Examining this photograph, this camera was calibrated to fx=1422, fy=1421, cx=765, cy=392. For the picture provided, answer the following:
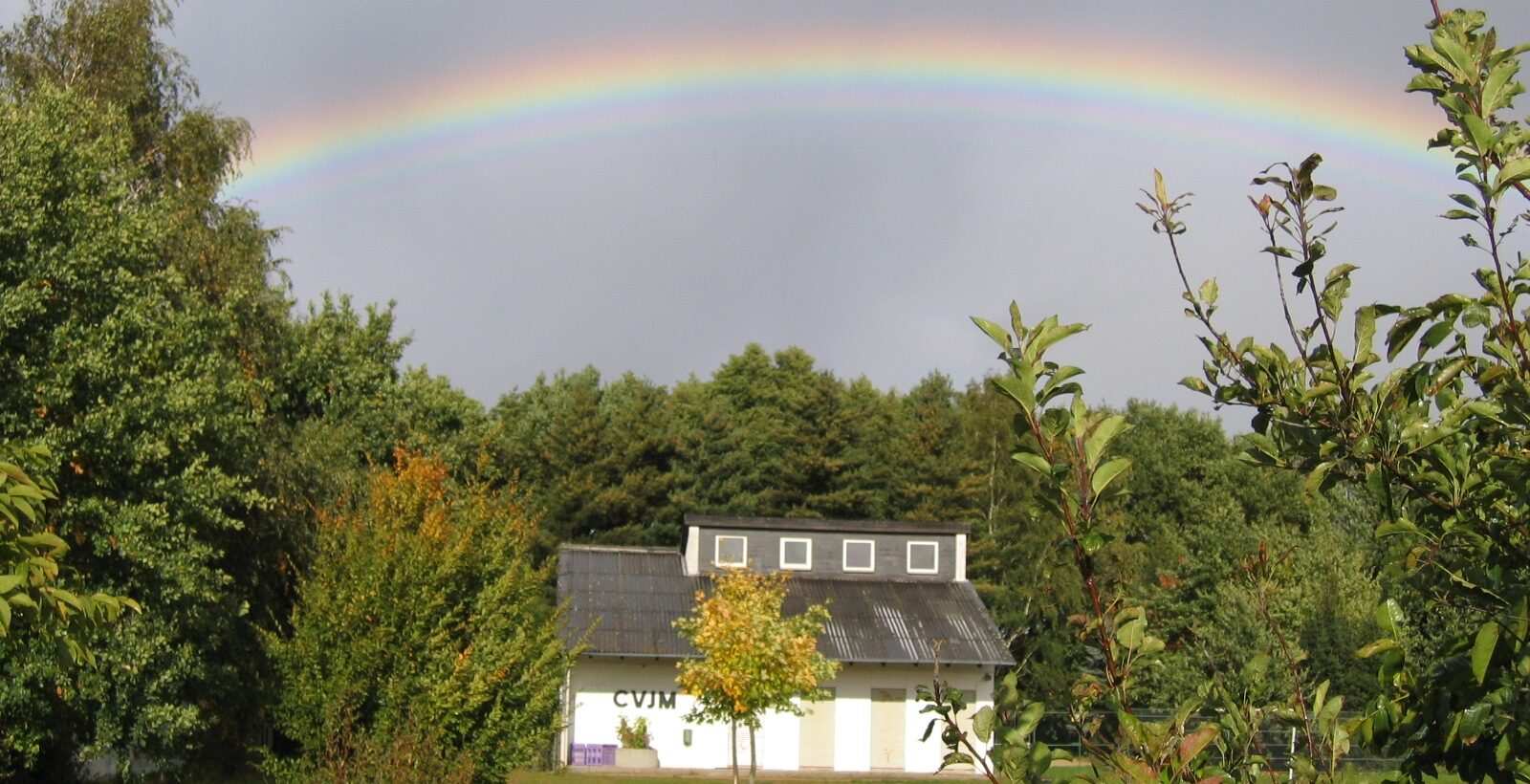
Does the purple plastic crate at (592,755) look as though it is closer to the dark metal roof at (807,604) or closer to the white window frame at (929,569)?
the dark metal roof at (807,604)

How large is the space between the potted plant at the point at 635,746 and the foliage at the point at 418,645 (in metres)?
16.7

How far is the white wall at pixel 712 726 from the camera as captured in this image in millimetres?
36344

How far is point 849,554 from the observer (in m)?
41.1

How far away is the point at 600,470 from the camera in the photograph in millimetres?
57688

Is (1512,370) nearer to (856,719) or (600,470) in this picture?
(856,719)

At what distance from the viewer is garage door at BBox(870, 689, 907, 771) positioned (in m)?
37.4

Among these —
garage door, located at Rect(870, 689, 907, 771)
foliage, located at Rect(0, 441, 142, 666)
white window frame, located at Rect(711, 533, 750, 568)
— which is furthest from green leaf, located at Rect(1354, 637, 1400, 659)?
white window frame, located at Rect(711, 533, 750, 568)

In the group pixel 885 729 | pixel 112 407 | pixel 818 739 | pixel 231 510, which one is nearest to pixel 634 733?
pixel 818 739

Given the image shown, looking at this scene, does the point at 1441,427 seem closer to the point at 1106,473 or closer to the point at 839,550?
the point at 1106,473

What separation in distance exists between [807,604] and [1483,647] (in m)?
36.6

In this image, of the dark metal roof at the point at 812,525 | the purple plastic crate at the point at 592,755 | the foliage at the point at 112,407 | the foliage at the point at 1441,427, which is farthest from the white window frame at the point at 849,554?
the foliage at the point at 1441,427

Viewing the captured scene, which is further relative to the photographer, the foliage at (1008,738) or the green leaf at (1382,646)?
the green leaf at (1382,646)

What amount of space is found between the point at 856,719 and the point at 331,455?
50.8ft

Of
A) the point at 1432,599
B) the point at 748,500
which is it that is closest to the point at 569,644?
the point at 748,500
